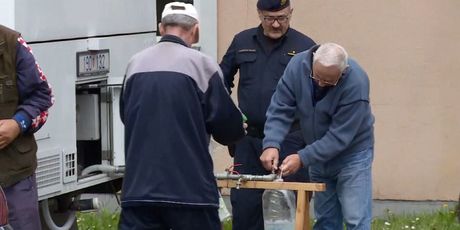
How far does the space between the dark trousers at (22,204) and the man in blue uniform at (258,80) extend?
5.12 feet

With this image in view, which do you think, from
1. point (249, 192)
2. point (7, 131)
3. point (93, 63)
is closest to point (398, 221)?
point (249, 192)

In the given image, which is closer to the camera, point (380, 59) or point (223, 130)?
point (223, 130)

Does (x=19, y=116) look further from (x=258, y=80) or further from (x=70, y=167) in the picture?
(x=258, y=80)

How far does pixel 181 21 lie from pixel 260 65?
5.57ft

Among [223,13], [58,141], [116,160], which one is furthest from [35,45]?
[223,13]

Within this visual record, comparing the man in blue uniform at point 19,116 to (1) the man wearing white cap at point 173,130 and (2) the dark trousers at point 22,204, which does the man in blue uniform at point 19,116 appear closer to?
(2) the dark trousers at point 22,204

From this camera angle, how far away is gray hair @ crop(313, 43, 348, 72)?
6.35 m

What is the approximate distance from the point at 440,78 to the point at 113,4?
3240mm

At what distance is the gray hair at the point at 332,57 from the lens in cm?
635

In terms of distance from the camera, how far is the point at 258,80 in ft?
24.6

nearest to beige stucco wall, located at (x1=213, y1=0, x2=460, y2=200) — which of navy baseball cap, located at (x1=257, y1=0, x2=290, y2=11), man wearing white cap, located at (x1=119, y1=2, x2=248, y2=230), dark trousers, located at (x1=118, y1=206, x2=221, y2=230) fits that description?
navy baseball cap, located at (x1=257, y1=0, x2=290, y2=11)

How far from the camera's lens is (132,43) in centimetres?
776

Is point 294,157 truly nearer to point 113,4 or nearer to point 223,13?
point 113,4

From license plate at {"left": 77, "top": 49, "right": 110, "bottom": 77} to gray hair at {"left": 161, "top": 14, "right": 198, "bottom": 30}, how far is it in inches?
53.0
